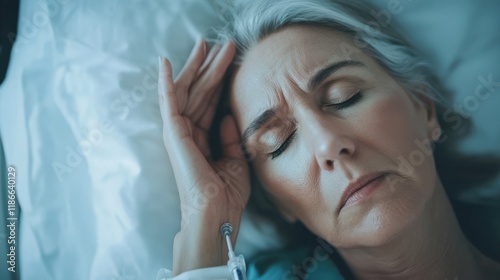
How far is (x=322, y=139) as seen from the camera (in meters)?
0.62

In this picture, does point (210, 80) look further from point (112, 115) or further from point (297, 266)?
point (297, 266)

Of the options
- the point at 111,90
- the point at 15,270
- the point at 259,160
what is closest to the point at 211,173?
the point at 259,160

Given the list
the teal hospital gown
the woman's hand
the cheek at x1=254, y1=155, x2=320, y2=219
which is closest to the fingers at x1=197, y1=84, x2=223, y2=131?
the woman's hand

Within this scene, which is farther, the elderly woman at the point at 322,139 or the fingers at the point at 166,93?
the fingers at the point at 166,93

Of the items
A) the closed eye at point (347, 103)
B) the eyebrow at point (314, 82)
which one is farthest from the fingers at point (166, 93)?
the closed eye at point (347, 103)

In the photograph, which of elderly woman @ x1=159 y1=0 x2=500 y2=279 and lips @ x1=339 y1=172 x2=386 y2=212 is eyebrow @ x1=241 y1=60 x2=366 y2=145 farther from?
lips @ x1=339 y1=172 x2=386 y2=212

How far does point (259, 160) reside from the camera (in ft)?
2.33

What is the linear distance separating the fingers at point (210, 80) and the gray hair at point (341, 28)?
0.02 meters

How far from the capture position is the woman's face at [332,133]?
0.62m

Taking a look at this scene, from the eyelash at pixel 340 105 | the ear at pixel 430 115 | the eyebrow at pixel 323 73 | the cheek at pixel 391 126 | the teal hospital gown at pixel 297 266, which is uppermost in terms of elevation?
the eyebrow at pixel 323 73

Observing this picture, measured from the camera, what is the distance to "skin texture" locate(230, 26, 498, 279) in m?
0.62

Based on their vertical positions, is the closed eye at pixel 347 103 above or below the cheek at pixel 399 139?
above

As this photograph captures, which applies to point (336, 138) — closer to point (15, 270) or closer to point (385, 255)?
point (385, 255)

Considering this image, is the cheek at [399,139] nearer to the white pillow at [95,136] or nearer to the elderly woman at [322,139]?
the elderly woman at [322,139]
